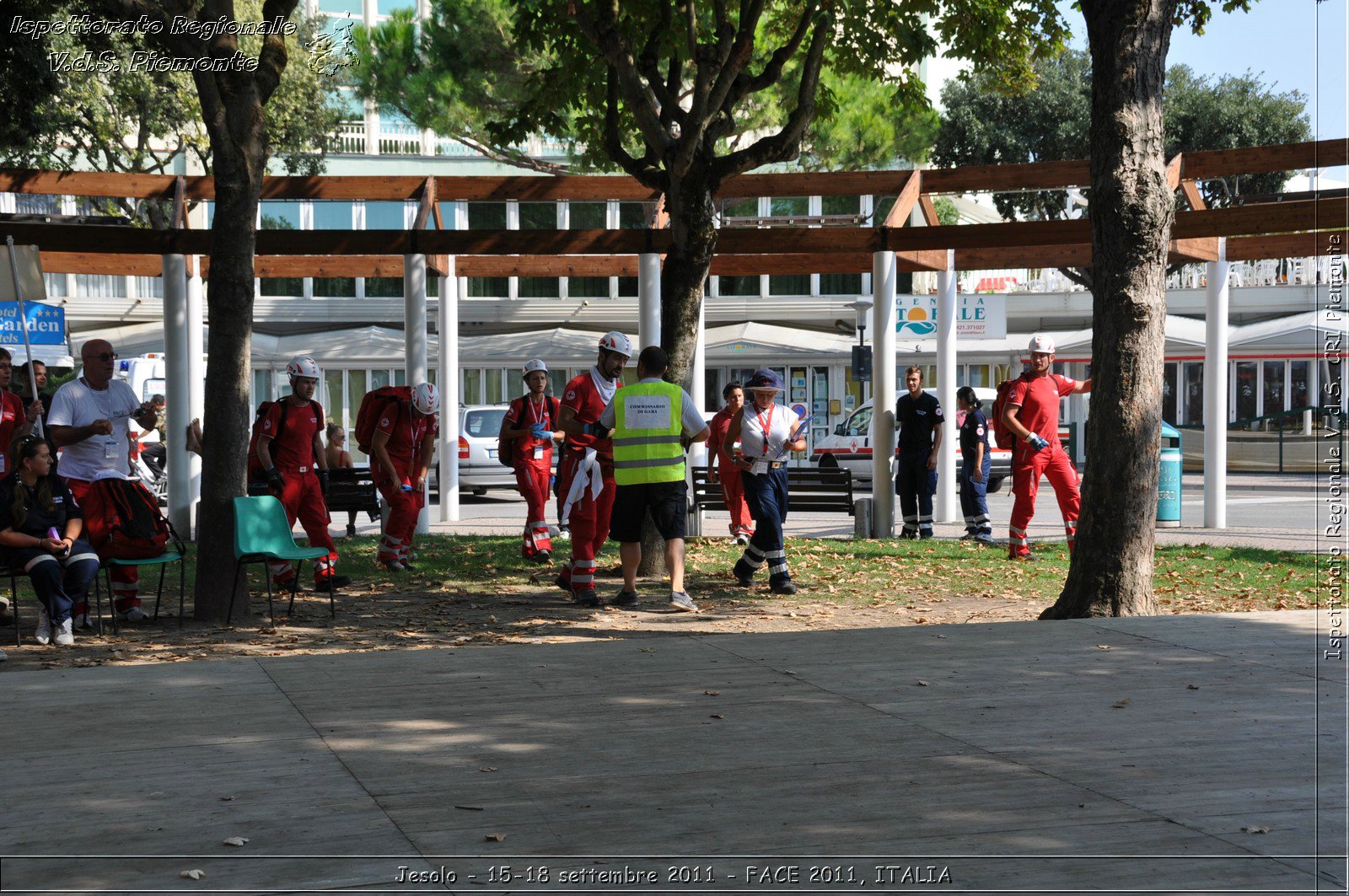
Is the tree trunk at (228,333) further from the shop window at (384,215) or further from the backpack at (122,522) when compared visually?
the shop window at (384,215)

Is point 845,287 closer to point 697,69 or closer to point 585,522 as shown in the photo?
point 697,69

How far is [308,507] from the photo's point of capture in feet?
37.4

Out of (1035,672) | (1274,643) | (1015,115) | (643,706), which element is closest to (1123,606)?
(1274,643)

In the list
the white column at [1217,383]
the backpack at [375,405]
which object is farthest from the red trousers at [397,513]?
the white column at [1217,383]

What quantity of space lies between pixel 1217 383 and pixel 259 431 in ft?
36.6

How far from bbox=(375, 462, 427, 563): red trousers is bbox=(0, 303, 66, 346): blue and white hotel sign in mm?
18703

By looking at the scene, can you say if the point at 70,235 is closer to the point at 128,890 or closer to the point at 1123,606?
the point at 1123,606

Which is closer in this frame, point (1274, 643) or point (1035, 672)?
point (1035, 672)

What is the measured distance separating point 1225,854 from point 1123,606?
495 cm

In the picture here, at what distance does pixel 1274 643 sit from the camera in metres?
7.80

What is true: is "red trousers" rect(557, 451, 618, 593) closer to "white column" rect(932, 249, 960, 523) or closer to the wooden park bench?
the wooden park bench

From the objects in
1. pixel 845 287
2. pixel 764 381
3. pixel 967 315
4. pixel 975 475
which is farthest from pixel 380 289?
pixel 764 381

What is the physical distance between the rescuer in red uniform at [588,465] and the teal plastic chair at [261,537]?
5.93 feet

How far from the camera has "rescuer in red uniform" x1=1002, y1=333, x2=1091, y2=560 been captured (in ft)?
42.4
